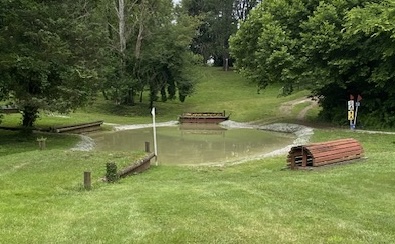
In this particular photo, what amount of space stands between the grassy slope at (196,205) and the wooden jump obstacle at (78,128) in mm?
12849

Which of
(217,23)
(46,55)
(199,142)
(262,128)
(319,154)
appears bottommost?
(199,142)

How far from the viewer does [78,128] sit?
30.7 meters

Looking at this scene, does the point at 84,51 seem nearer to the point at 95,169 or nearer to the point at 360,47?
the point at 95,169

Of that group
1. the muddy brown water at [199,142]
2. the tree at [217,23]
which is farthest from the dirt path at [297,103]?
the tree at [217,23]

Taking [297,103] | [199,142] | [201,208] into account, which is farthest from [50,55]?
[297,103]

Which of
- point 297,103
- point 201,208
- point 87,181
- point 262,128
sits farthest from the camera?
point 297,103

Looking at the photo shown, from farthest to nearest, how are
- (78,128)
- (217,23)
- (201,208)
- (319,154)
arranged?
(217,23) → (78,128) → (319,154) → (201,208)

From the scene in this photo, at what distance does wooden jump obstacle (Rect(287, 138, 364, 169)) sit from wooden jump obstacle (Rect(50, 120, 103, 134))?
1808 cm

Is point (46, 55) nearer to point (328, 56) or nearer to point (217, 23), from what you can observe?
point (328, 56)

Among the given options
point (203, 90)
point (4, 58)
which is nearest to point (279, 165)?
point (4, 58)

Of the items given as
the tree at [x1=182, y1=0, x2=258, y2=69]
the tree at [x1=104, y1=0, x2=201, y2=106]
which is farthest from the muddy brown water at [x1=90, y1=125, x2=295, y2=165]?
the tree at [x1=182, y1=0, x2=258, y2=69]

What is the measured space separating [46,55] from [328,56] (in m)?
17.1

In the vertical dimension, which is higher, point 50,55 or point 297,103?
point 50,55

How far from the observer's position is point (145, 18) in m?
44.1
